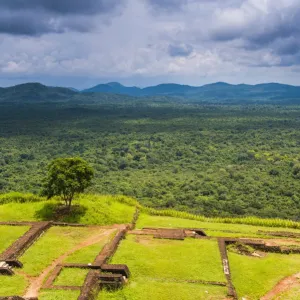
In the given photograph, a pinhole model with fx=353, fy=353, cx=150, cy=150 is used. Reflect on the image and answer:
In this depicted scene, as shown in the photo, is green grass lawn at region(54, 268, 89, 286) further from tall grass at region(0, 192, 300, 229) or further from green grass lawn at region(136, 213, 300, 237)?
tall grass at region(0, 192, 300, 229)

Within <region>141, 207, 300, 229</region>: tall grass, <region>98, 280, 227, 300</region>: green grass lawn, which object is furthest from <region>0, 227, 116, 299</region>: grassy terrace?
<region>141, 207, 300, 229</region>: tall grass

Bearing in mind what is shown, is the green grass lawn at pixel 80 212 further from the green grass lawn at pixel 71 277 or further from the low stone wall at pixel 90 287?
the low stone wall at pixel 90 287

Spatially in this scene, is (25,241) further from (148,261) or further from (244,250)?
(244,250)

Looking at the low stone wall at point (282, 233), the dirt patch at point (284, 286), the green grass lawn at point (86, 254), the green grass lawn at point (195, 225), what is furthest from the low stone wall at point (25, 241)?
the low stone wall at point (282, 233)

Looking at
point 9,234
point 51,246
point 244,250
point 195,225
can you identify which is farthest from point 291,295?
point 9,234

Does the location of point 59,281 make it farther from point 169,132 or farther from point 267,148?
point 169,132
